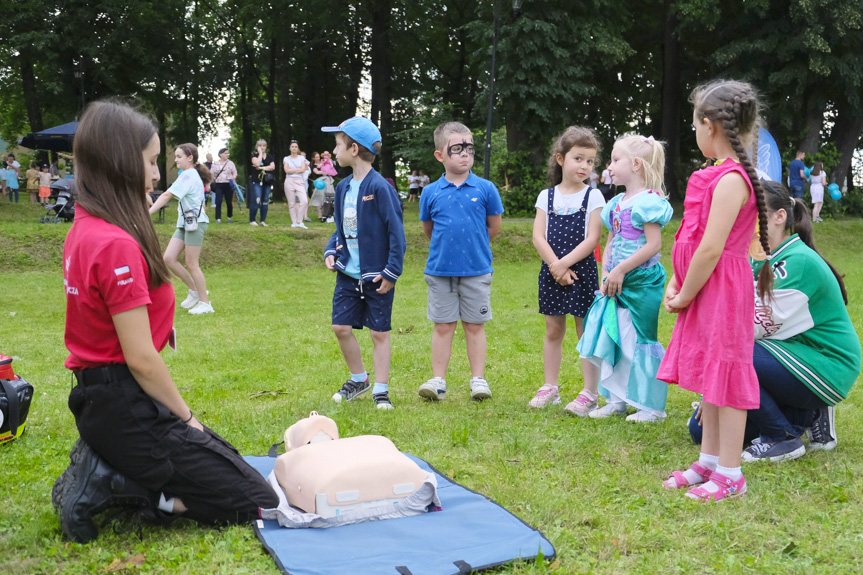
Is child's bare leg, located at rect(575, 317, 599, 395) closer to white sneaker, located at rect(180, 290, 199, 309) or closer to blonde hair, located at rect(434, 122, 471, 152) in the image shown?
blonde hair, located at rect(434, 122, 471, 152)

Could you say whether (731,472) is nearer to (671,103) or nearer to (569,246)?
(569,246)

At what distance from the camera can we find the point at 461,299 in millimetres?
5727

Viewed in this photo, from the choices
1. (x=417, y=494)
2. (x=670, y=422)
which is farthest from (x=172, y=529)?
(x=670, y=422)

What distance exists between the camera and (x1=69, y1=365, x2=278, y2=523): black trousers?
3.20 m

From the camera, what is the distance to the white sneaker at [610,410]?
17.2 feet

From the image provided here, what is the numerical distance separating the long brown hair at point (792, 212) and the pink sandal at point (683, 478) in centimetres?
124

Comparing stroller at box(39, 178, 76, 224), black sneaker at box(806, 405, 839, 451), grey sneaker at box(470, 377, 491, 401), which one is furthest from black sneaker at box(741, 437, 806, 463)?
stroller at box(39, 178, 76, 224)

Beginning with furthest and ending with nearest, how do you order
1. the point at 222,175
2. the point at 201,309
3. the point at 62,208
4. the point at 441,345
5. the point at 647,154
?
the point at 222,175, the point at 62,208, the point at 201,309, the point at 441,345, the point at 647,154

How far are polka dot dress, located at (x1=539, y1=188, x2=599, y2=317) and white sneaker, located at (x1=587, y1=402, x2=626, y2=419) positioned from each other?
648 mm

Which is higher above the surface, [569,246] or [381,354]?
[569,246]

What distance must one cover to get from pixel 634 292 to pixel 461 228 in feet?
4.11

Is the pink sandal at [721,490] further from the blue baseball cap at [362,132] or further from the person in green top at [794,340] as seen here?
the blue baseball cap at [362,132]

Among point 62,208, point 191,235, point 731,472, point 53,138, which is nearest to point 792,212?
point 731,472

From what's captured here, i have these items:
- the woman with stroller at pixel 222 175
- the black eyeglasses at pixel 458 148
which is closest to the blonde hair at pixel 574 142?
the black eyeglasses at pixel 458 148
